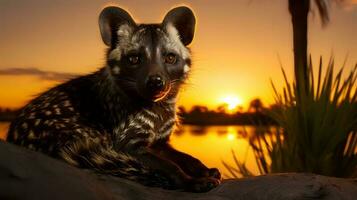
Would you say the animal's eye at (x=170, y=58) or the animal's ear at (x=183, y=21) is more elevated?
the animal's ear at (x=183, y=21)

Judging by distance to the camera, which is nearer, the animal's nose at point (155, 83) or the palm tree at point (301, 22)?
the animal's nose at point (155, 83)

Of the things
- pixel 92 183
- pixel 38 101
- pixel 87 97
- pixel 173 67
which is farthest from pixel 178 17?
pixel 92 183

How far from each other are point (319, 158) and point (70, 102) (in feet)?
6.63

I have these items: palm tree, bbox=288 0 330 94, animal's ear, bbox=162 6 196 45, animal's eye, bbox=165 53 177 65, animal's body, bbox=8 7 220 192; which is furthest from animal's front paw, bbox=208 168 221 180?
palm tree, bbox=288 0 330 94

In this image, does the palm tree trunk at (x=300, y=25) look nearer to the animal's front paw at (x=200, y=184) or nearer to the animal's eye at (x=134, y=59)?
the animal's eye at (x=134, y=59)

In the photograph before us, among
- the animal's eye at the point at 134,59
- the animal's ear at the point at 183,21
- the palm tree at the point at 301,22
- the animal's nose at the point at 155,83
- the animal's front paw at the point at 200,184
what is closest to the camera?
the animal's front paw at the point at 200,184

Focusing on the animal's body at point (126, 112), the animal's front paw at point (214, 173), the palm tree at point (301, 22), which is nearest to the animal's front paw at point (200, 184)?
the animal's body at point (126, 112)

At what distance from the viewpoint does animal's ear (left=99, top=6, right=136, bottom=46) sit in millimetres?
2424


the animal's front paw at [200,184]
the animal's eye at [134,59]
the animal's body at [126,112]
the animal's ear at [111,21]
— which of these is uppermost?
the animal's ear at [111,21]

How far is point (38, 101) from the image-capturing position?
2.43 meters

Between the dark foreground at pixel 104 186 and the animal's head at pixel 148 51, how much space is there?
41 cm

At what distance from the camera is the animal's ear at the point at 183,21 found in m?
2.49

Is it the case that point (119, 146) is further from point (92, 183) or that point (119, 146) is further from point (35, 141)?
point (92, 183)

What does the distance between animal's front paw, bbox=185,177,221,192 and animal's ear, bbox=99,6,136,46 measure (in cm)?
69
